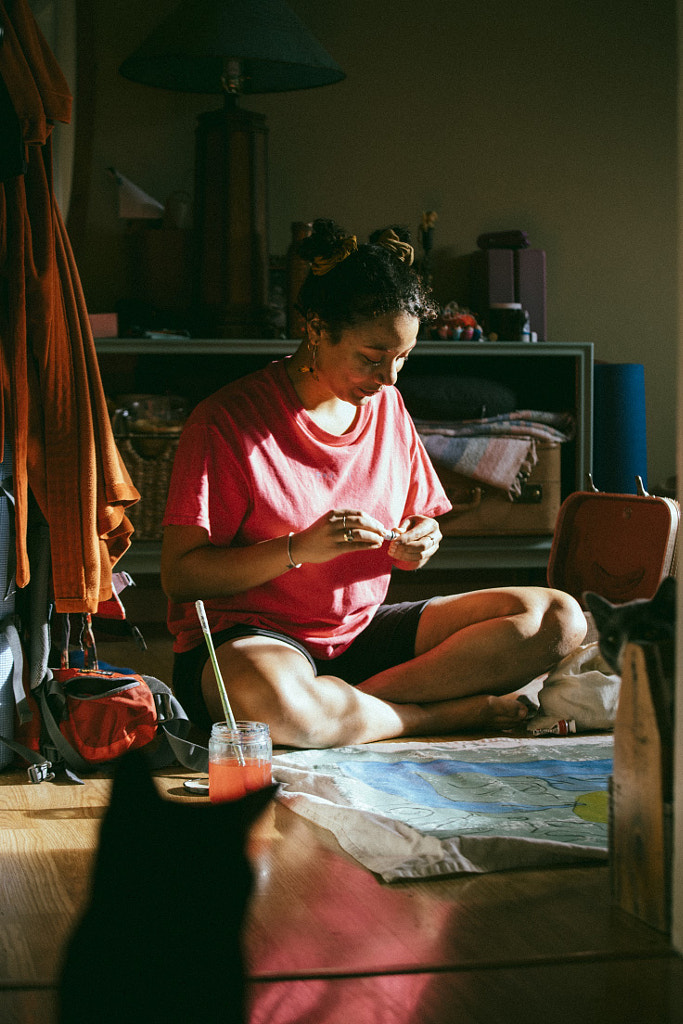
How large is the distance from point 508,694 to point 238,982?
111 centimetres

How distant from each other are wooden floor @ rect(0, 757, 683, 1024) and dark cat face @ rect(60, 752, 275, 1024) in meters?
0.02

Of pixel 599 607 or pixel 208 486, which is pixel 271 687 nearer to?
pixel 208 486

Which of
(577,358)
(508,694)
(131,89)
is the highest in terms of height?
(131,89)

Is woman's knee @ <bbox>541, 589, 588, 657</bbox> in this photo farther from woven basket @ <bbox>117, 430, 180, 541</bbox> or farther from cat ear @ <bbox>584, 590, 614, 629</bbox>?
woven basket @ <bbox>117, 430, 180, 541</bbox>

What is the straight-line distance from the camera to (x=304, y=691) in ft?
5.63

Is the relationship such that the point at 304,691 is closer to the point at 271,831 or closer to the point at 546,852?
the point at 271,831

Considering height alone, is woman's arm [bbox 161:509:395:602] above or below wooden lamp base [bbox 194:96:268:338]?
below

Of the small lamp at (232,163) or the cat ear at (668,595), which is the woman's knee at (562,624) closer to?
the cat ear at (668,595)

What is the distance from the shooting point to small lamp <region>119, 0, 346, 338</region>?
2830 millimetres

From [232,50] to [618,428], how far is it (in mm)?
1490

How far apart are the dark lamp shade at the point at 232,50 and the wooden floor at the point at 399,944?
212cm

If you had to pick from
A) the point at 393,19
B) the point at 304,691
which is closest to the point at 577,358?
the point at 393,19

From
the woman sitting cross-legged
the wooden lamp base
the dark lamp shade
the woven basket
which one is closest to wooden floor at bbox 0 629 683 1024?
the woman sitting cross-legged

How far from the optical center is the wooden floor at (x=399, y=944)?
→ 0.92 meters
